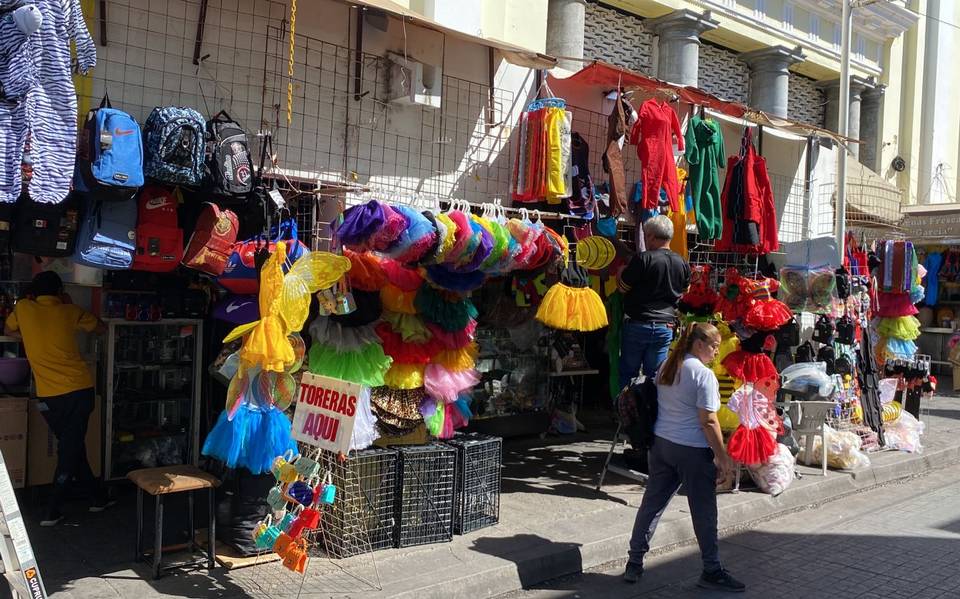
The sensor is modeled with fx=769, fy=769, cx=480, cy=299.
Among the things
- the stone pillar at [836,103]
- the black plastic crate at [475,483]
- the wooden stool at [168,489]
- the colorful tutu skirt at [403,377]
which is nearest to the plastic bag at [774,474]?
the black plastic crate at [475,483]

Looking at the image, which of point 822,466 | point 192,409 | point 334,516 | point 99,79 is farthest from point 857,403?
point 99,79

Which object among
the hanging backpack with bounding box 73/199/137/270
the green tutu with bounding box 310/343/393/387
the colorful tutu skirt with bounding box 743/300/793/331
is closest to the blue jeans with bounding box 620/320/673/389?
the colorful tutu skirt with bounding box 743/300/793/331

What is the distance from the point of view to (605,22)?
1366cm

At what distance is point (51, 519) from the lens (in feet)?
19.6

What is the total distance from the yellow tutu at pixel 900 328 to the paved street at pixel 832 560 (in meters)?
Result: 3.98

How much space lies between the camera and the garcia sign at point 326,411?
4727 mm

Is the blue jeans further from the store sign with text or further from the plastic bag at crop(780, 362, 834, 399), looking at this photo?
the store sign with text

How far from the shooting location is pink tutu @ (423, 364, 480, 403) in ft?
20.5

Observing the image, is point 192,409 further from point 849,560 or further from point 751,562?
point 849,560

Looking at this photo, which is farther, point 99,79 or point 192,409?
Answer: point 192,409

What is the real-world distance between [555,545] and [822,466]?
13.5 ft

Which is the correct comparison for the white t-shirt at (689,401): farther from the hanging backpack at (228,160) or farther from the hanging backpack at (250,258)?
the hanging backpack at (228,160)

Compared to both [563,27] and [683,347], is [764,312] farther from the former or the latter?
[563,27]

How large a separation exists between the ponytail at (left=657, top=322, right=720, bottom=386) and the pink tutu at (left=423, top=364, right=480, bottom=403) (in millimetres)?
1708
